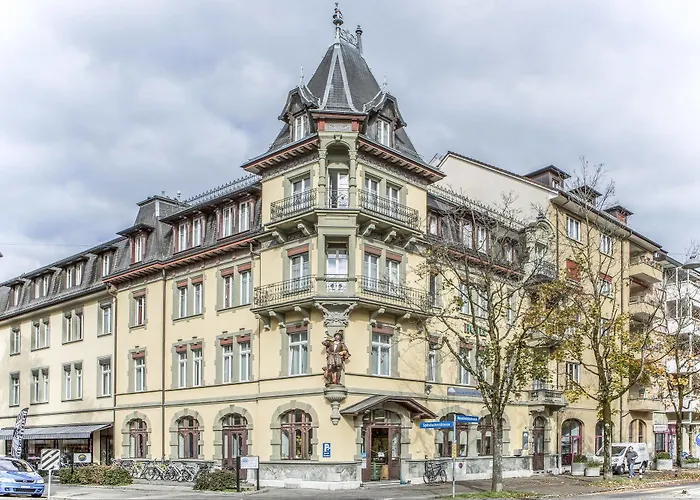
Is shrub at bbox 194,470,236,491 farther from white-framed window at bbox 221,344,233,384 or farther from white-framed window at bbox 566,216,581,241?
white-framed window at bbox 566,216,581,241

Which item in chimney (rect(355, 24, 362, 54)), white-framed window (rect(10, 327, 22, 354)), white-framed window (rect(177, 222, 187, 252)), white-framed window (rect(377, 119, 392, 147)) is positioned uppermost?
chimney (rect(355, 24, 362, 54))

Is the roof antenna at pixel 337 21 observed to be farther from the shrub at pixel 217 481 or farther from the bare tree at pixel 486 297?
the shrub at pixel 217 481

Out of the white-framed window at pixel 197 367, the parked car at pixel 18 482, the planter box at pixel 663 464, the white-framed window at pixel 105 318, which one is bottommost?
the planter box at pixel 663 464

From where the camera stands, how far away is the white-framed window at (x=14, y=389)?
56.0 metres

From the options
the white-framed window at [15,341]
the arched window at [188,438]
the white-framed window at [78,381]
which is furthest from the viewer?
the white-framed window at [15,341]

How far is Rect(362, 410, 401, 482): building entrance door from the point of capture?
3569 cm

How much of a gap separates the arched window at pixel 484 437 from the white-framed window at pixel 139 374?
56.9 feet

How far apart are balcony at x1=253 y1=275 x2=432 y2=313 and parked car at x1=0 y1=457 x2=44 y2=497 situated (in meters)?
11.3

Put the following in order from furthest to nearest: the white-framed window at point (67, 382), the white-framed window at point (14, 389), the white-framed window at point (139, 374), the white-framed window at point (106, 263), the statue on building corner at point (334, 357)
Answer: the white-framed window at point (14, 389) → the white-framed window at point (67, 382) → the white-framed window at point (106, 263) → the white-framed window at point (139, 374) → the statue on building corner at point (334, 357)

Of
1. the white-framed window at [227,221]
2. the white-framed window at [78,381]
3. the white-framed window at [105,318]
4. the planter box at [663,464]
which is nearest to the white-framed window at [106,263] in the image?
the white-framed window at [105,318]

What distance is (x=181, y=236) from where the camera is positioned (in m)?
44.2

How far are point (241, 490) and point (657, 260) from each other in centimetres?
4189

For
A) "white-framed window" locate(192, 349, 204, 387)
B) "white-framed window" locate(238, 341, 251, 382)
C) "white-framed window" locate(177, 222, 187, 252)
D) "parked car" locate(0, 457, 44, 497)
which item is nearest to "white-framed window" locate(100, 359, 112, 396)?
"white-framed window" locate(192, 349, 204, 387)

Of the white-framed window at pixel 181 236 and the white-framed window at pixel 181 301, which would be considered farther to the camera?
the white-framed window at pixel 181 236
